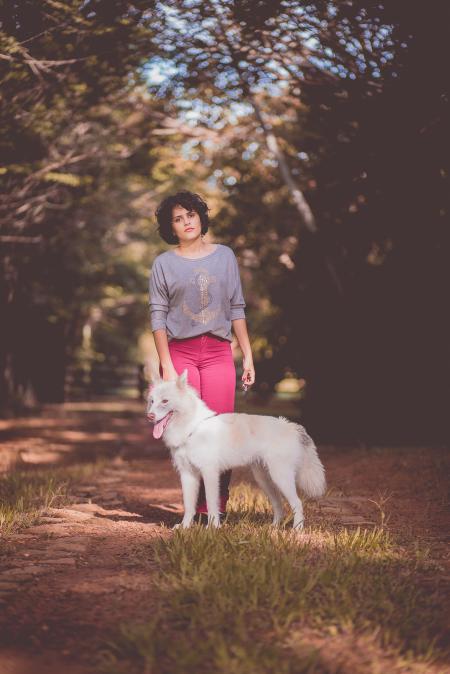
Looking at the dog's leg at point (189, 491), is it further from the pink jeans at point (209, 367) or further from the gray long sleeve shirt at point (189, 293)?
the gray long sleeve shirt at point (189, 293)

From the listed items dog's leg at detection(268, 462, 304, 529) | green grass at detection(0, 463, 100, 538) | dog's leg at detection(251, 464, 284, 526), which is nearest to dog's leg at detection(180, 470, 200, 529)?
dog's leg at detection(251, 464, 284, 526)

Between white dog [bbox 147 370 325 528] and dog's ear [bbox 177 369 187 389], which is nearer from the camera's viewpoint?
dog's ear [bbox 177 369 187 389]

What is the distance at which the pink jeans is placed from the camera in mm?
5246

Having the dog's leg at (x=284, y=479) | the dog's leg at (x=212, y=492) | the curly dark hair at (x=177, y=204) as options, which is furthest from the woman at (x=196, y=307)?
the dog's leg at (x=284, y=479)

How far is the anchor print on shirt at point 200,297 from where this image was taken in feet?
16.8

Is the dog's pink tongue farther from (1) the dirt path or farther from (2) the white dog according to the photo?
(1) the dirt path

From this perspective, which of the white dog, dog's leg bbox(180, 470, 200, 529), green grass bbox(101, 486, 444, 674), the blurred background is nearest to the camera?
green grass bbox(101, 486, 444, 674)

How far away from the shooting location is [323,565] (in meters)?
4.09

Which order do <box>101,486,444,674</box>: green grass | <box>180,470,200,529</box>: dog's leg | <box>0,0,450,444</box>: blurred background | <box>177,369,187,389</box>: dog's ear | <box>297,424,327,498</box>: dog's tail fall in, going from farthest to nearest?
1. <box>0,0,450,444</box>: blurred background
2. <box>297,424,327,498</box>: dog's tail
3. <box>180,470,200,529</box>: dog's leg
4. <box>177,369,187,389</box>: dog's ear
5. <box>101,486,444,674</box>: green grass

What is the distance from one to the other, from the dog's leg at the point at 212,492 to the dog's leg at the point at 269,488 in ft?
1.43

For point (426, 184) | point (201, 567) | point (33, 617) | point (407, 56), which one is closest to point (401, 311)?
point (426, 184)

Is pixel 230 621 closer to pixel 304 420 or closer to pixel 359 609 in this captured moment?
pixel 359 609

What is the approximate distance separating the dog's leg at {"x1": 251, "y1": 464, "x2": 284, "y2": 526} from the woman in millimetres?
252

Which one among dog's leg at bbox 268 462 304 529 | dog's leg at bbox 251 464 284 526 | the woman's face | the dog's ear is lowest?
dog's leg at bbox 251 464 284 526
